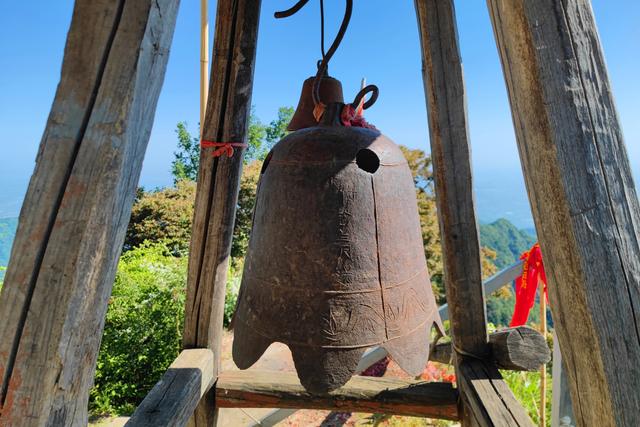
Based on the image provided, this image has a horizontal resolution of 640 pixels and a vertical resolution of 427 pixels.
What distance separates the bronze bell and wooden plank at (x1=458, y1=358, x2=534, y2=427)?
1.42 metres

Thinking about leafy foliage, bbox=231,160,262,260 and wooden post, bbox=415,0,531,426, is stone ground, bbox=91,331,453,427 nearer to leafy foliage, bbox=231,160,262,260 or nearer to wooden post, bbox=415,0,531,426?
wooden post, bbox=415,0,531,426

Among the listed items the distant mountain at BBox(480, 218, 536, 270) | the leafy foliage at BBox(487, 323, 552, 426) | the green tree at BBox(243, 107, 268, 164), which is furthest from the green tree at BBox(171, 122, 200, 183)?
the distant mountain at BBox(480, 218, 536, 270)

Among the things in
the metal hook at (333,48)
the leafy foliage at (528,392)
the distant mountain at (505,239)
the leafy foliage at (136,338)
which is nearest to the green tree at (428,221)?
the leafy foliage at (528,392)

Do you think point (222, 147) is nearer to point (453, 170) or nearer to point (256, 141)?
point (453, 170)

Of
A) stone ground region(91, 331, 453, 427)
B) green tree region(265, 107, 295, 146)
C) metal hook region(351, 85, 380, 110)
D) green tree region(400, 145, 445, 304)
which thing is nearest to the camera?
metal hook region(351, 85, 380, 110)

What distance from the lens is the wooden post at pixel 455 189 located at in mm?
1878

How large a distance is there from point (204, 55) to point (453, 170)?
2890 mm

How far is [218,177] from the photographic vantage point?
2078 millimetres

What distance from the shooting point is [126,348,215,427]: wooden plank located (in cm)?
154

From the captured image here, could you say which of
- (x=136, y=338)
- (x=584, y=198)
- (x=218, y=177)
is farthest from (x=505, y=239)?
(x=584, y=198)

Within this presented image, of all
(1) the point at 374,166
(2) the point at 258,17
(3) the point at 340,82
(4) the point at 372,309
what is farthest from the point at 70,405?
(2) the point at 258,17

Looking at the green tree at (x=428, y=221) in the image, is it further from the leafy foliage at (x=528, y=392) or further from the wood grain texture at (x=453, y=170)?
the wood grain texture at (x=453, y=170)

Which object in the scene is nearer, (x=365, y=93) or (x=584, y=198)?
A: (x=584, y=198)

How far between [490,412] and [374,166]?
1.08 meters
